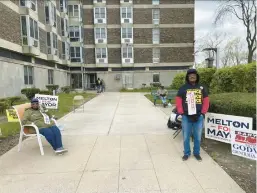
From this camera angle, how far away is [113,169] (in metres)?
3.89

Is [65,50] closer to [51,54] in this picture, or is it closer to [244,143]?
[51,54]

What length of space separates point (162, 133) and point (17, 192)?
4.22 meters

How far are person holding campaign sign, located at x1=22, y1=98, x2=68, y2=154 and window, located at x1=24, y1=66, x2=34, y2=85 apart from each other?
48.5 feet

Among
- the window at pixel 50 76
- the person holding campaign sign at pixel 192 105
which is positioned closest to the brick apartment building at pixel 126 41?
the window at pixel 50 76

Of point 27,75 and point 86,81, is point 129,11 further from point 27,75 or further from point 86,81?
point 27,75

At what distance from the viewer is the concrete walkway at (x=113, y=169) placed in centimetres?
327

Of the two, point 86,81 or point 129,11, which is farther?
point 86,81

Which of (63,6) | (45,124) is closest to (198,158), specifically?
(45,124)

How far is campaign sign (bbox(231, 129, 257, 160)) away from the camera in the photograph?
367 centimetres

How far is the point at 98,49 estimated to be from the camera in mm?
32562

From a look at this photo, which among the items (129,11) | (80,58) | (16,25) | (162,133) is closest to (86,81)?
(80,58)

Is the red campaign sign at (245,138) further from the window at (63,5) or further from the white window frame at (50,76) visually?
the window at (63,5)

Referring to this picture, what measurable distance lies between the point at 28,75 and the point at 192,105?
59.1ft

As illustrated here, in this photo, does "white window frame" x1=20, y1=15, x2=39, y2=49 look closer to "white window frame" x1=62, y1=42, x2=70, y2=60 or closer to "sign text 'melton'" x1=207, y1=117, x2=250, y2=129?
"white window frame" x1=62, y1=42, x2=70, y2=60
